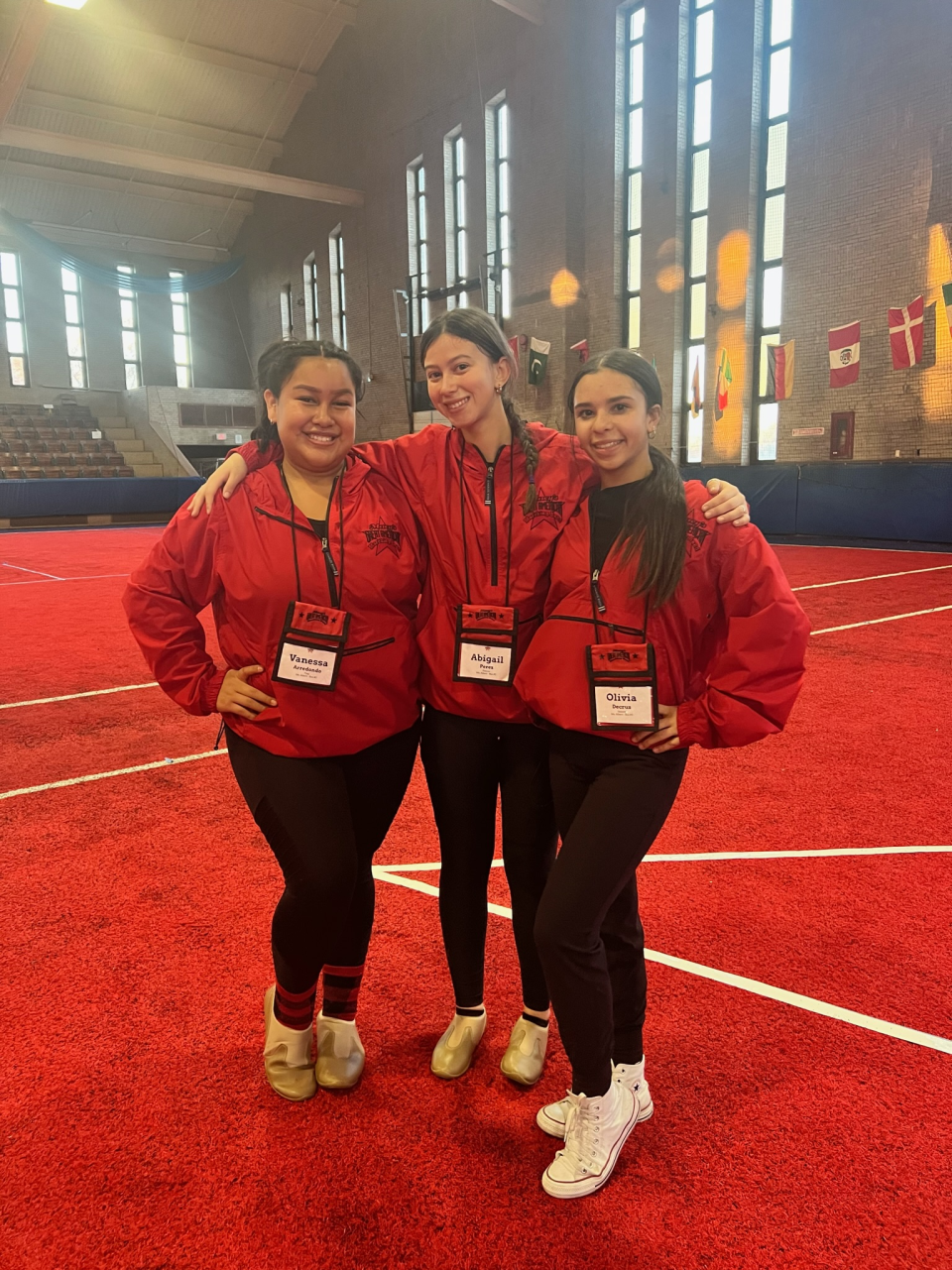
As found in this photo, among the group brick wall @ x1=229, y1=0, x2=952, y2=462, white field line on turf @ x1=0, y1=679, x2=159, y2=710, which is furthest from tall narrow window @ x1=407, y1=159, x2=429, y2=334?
white field line on turf @ x1=0, y1=679, x2=159, y2=710

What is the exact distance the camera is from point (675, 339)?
1648 cm

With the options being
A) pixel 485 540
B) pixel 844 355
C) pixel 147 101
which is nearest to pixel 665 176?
pixel 844 355

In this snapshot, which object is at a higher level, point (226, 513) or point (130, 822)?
point (226, 513)

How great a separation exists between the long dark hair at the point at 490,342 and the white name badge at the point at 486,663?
0.30 m

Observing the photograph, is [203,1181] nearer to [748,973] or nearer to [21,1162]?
[21,1162]

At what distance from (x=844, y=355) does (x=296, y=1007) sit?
1467 centimetres

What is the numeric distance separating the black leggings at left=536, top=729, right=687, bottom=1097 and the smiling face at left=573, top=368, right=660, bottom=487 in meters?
0.56

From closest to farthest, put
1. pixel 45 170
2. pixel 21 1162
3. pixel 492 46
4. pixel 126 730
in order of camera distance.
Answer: pixel 21 1162
pixel 126 730
pixel 492 46
pixel 45 170

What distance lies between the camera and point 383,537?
72.3 inches

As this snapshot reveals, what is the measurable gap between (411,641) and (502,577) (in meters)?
0.25

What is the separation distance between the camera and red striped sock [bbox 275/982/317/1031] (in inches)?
75.2

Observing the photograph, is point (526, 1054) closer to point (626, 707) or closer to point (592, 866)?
point (592, 866)

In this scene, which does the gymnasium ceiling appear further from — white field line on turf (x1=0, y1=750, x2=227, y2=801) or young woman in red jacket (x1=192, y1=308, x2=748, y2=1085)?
young woman in red jacket (x1=192, y1=308, x2=748, y2=1085)

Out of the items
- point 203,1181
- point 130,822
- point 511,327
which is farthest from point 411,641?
point 511,327
